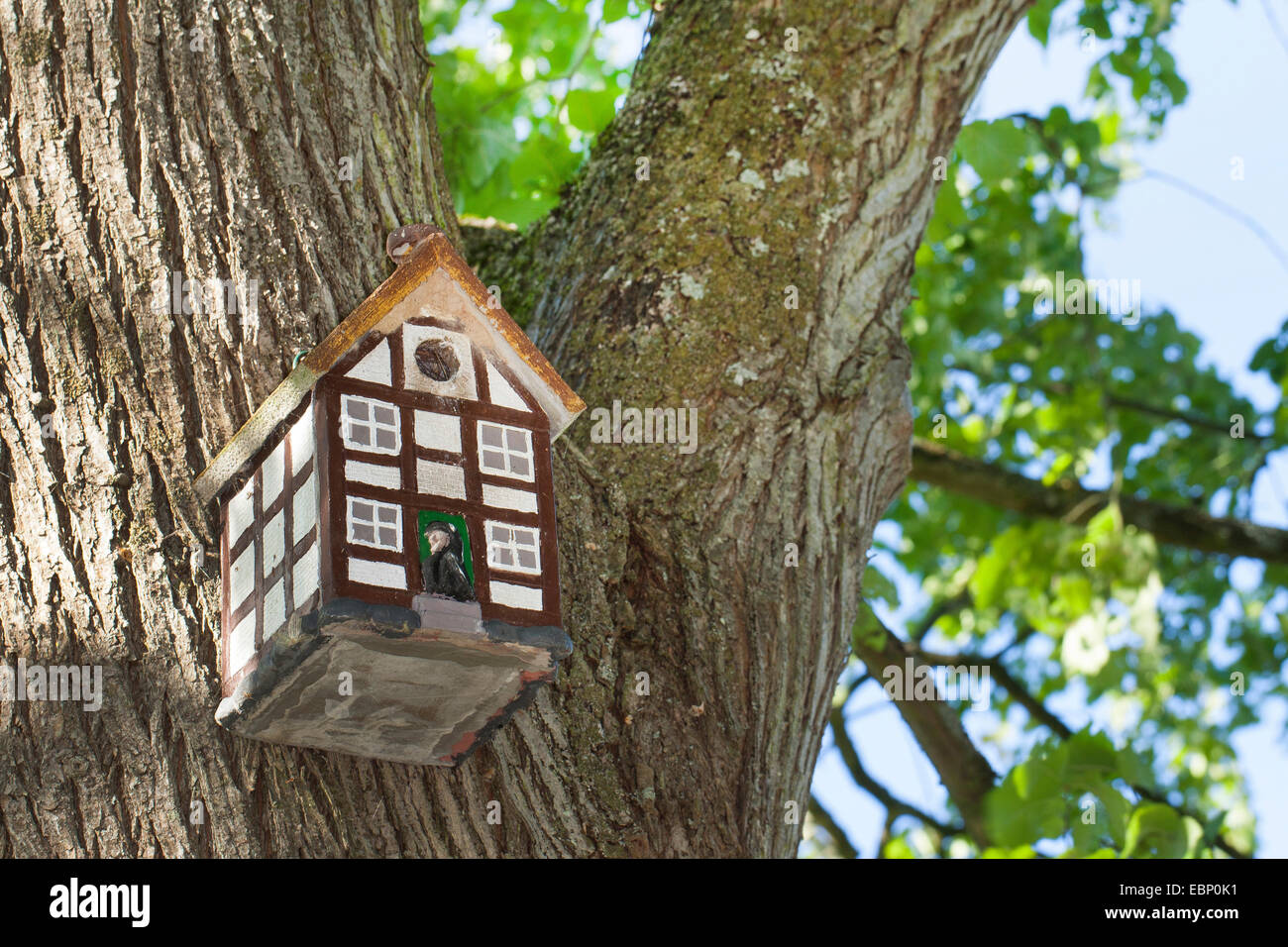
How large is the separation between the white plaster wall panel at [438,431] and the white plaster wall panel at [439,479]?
0.10 feet

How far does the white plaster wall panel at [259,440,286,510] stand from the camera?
211 cm

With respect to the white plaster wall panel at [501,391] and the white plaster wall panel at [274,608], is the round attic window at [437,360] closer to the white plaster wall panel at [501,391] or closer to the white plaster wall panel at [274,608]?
the white plaster wall panel at [501,391]

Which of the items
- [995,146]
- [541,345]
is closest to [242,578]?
[541,345]

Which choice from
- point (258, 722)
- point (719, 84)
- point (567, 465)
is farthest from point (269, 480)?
point (719, 84)

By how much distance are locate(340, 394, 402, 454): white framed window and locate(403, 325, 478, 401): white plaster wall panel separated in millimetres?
81

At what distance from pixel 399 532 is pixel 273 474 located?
290mm

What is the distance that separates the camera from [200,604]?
2.17m

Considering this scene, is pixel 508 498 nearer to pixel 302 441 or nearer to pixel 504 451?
pixel 504 451

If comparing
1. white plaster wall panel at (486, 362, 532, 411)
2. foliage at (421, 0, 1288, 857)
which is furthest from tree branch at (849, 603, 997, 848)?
white plaster wall panel at (486, 362, 532, 411)

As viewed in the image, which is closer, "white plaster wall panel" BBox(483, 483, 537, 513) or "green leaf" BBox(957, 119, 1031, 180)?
"white plaster wall panel" BBox(483, 483, 537, 513)

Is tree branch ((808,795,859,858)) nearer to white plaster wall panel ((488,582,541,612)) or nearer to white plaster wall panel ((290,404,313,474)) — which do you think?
white plaster wall panel ((488,582,541,612))

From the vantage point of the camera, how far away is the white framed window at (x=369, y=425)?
6.59 feet

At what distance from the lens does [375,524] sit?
1.97 m

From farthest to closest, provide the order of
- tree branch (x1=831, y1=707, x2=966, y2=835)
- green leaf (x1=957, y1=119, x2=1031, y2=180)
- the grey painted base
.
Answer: tree branch (x1=831, y1=707, x2=966, y2=835) → green leaf (x1=957, y1=119, x2=1031, y2=180) → the grey painted base
